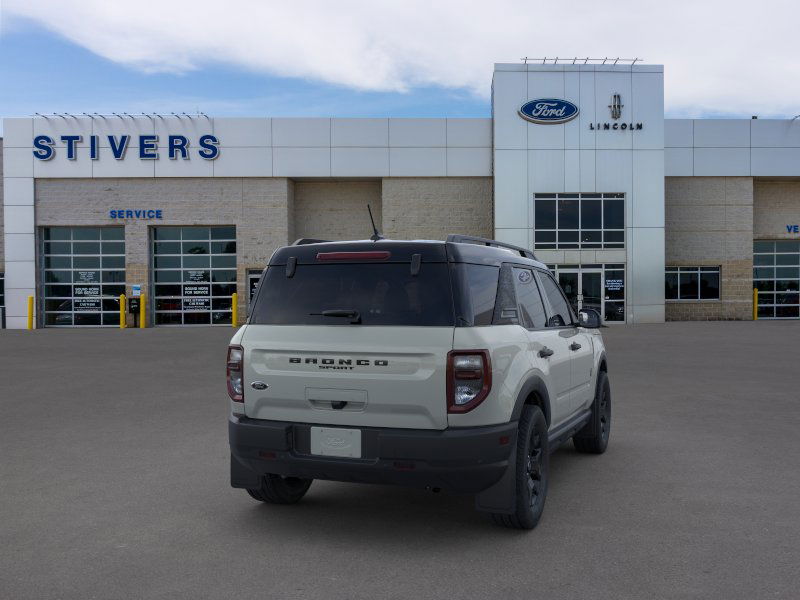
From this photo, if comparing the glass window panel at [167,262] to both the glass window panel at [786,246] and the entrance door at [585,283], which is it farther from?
the glass window panel at [786,246]

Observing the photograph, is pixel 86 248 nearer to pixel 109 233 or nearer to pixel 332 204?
pixel 109 233

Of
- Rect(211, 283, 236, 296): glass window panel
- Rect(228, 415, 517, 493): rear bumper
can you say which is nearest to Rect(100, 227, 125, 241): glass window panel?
Rect(211, 283, 236, 296): glass window panel

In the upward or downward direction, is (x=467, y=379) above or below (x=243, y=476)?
above

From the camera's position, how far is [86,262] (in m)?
30.4

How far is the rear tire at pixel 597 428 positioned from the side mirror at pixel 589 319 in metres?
0.71

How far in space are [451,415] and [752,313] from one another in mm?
30897

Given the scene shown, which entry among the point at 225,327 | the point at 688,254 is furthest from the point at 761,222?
the point at 225,327

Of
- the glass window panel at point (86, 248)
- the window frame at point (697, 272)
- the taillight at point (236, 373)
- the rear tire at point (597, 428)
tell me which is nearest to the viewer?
the taillight at point (236, 373)

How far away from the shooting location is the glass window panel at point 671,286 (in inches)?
1211

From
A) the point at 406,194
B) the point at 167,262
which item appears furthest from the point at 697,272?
the point at 167,262

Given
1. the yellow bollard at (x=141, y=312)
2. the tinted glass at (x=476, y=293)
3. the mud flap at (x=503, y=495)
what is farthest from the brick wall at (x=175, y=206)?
the mud flap at (x=503, y=495)

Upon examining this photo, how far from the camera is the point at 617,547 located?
428cm

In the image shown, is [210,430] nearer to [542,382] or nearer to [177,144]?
[542,382]

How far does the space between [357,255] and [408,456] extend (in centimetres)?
127
